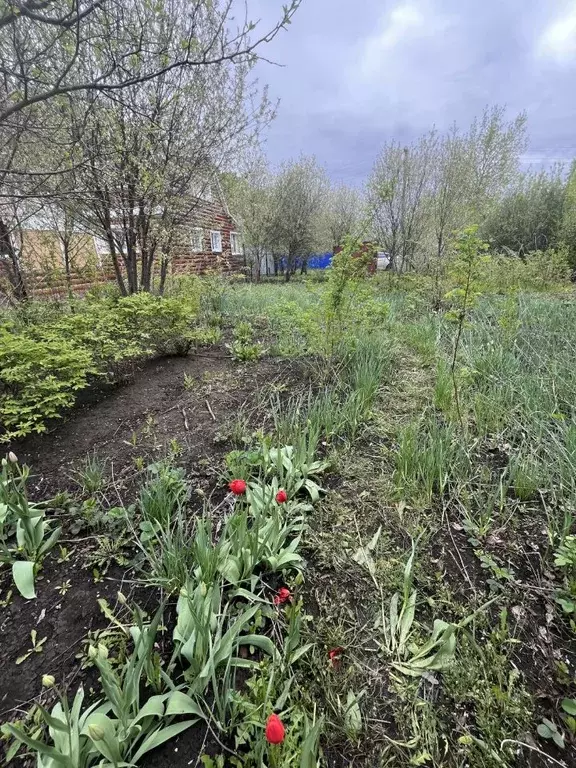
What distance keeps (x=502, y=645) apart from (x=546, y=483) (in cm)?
99

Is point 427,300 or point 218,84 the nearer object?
point 218,84

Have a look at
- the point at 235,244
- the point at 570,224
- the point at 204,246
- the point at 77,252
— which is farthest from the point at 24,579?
the point at 235,244

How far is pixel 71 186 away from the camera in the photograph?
13.0ft

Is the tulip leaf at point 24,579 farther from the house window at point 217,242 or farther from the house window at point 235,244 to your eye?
the house window at point 235,244

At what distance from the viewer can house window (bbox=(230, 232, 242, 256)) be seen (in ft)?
51.4

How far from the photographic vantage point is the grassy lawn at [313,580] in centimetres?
98

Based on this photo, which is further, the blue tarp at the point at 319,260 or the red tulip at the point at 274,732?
the blue tarp at the point at 319,260

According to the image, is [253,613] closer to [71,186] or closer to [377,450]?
[377,450]

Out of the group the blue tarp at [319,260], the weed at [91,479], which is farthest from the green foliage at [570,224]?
the weed at [91,479]

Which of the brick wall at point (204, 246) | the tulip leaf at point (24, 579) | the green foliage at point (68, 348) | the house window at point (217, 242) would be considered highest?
the house window at point (217, 242)

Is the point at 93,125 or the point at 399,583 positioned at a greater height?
the point at 93,125

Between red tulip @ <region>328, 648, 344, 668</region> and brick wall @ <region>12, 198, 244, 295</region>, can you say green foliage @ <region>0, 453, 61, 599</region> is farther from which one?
brick wall @ <region>12, 198, 244, 295</region>

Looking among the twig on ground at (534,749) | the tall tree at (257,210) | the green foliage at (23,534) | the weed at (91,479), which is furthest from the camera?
the tall tree at (257,210)

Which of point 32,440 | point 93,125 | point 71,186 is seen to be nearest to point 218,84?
point 93,125
